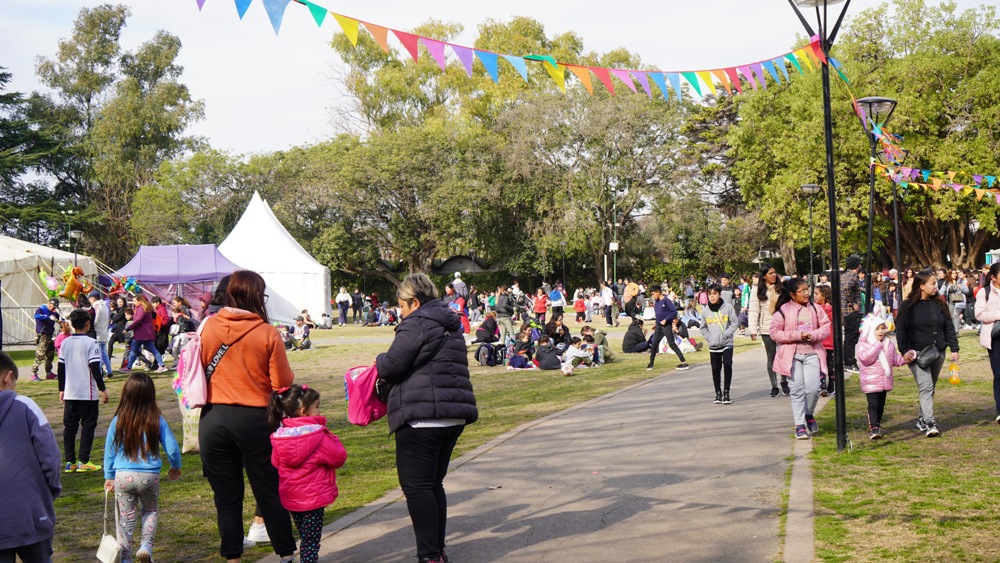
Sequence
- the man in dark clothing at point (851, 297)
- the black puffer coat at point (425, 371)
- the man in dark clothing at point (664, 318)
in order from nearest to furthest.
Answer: the black puffer coat at point (425, 371) → the man in dark clothing at point (851, 297) → the man in dark clothing at point (664, 318)

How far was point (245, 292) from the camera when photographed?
5.50 m

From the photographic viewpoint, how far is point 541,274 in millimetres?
57312

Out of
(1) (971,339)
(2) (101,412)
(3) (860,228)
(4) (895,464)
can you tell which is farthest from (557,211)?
(4) (895,464)

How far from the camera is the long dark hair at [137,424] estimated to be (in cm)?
582

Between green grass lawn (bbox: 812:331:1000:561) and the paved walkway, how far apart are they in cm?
22

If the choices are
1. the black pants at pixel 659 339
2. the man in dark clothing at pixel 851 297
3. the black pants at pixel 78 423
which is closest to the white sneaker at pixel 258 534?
the black pants at pixel 78 423

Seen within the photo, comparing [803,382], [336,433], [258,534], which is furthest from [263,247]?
[258,534]

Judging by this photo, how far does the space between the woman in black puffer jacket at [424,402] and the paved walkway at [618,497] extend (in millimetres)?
605

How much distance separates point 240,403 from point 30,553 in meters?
1.39

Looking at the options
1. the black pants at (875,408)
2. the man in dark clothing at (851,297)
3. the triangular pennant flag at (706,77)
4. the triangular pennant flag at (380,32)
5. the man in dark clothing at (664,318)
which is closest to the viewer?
the triangular pennant flag at (380,32)

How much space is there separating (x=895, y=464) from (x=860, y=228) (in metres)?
38.5

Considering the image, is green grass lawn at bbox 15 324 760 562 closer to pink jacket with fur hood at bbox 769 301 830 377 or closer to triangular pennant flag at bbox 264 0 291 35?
pink jacket with fur hood at bbox 769 301 830 377

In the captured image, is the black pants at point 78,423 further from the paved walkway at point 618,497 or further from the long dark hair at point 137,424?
the long dark hair at point 137,424

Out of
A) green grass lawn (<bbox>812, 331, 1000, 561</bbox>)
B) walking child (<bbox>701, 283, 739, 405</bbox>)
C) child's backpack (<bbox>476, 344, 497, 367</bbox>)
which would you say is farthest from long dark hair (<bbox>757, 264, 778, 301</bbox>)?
child's backpack (<bbox>476, 344, 497, 367</bbox>)
